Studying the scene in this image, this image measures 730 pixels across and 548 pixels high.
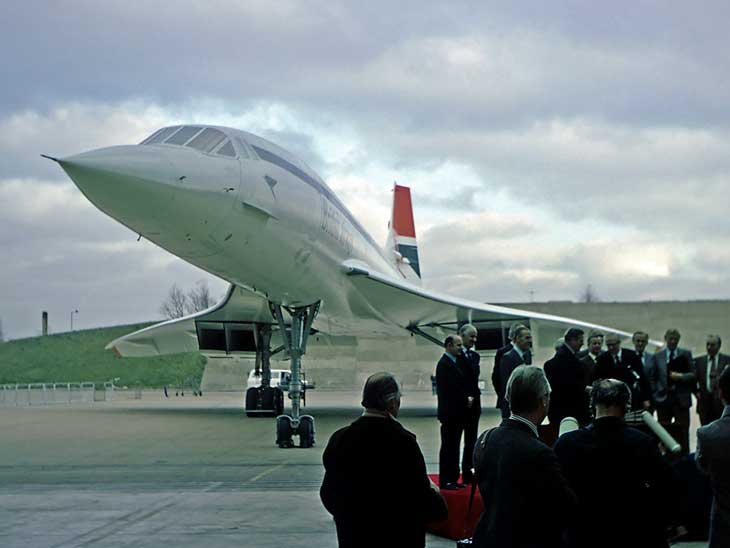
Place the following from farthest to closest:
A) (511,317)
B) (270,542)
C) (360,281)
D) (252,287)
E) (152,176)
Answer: (511,317)
(360,281)
(252,287)
(152,176)
(270,542)

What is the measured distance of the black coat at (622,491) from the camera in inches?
145

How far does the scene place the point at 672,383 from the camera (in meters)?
10.5

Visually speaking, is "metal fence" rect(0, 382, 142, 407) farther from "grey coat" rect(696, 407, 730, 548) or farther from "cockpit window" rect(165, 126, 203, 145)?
"grey coat" rect(696, 407, 730, 548)

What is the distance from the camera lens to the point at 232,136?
1241 centimetres

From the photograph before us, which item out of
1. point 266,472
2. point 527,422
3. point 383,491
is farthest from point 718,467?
point 266,472

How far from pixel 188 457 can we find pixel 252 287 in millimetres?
3106

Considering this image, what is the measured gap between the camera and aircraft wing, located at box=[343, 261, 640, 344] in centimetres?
1656

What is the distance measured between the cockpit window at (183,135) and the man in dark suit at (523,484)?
28.4 ft

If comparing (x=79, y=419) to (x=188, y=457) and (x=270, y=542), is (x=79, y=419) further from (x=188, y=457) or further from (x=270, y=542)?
(x=270, y=542)

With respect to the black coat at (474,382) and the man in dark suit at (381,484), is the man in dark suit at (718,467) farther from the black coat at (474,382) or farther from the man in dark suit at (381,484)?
the black coat at (474,382)

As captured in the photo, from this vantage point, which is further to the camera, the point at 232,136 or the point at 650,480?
the point at 232,136

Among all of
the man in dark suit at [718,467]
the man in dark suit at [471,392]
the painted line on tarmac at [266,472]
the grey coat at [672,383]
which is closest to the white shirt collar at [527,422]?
the man in dark suit at [718,467]

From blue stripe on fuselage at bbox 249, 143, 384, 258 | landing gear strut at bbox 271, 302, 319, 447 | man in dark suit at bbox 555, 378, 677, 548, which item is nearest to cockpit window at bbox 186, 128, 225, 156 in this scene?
blue stripe on fuselage at bbox 249, 143, 384, 258

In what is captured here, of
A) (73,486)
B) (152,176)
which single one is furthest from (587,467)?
(152,176)
